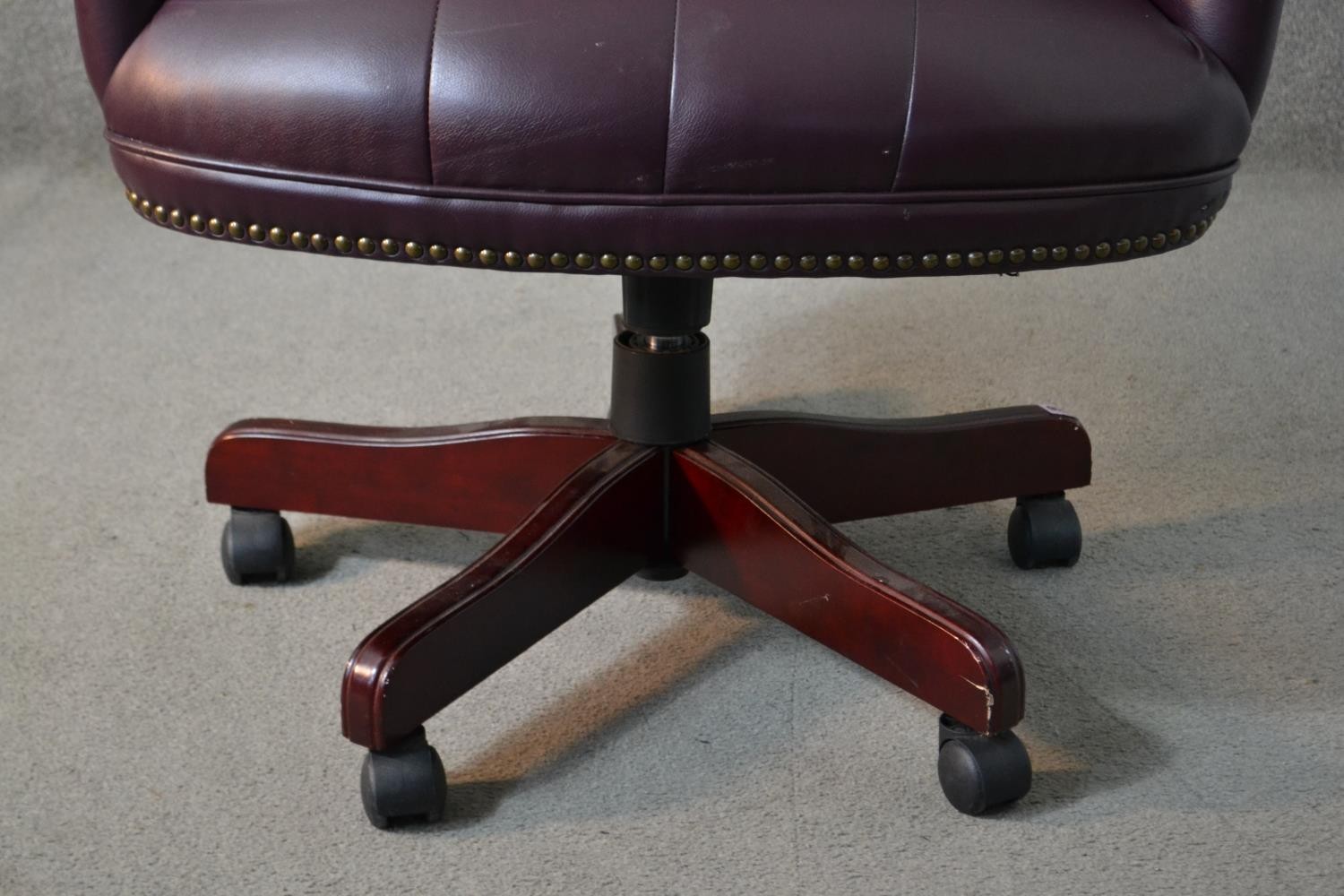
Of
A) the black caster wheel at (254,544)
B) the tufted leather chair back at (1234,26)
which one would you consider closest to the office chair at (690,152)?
the tufted leather chair back at (1234,26)

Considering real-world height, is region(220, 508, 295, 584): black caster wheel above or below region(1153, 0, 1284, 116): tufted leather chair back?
below

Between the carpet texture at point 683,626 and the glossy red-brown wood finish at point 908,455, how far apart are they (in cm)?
7

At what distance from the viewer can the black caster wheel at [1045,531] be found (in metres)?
1.08

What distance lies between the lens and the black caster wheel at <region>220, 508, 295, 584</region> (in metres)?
1.06

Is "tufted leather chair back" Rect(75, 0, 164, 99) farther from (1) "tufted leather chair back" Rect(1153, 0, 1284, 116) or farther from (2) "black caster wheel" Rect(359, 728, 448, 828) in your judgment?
(1) "tufted leather chair back" Rect(1153, 0, 1284, 116)

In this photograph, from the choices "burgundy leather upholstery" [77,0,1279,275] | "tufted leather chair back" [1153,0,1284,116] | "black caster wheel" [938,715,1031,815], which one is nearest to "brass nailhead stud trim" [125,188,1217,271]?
"burgundy leather upholstery" [77,0,1279,275]

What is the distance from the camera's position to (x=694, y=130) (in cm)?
69

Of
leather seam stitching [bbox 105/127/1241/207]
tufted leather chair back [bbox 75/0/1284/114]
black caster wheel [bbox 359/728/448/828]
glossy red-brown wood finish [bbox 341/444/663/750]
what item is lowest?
black caster wheel [bbox 359/728/448/828]

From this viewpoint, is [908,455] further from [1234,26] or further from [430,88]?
[430,88]

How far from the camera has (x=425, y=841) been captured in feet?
2.67

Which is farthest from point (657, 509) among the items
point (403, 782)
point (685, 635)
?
point (403, 782)

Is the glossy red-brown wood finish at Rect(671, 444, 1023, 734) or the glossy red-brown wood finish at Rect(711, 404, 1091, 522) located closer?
the glossy red-brown wood finish at Rect(671, 444, 1023, 734)

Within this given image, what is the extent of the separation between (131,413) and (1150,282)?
41.9 inches

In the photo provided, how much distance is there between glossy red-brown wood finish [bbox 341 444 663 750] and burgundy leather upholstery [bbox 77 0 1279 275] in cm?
20
